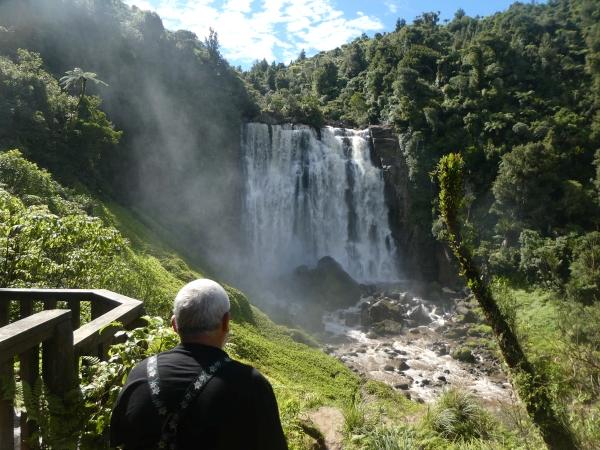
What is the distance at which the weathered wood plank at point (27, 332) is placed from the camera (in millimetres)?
2371

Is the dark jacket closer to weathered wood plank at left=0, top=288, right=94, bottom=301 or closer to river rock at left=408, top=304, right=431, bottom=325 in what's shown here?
weathered wood plank at left=0, top=288, right=94, bottom=301

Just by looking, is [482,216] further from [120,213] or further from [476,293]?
[120,213]

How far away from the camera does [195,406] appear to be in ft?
7.30

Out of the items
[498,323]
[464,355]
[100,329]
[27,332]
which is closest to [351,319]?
[464,355]

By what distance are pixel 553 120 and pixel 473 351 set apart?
83.3 ft

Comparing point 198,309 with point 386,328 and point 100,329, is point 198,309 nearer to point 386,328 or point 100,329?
point 100,329

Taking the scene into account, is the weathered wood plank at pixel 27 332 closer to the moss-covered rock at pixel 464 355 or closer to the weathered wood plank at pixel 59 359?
the weathered wood plank at pixel 59 359

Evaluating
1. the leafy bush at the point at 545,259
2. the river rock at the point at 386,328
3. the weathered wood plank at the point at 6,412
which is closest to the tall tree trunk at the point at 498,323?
the weathered wood plank at the point at 6,412

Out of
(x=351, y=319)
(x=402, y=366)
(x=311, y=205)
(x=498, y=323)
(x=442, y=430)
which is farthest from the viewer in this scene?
(x=311, y=205)

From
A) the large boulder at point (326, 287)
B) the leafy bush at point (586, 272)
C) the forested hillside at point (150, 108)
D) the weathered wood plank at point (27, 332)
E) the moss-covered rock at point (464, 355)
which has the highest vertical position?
the forested hillside at point (150, 108)

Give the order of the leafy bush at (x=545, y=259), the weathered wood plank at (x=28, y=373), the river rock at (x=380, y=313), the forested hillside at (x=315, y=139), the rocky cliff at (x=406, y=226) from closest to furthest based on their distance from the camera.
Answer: the weathered wood plank at (x=28, y=373)
the forested hillside at (x=315, y=139)
the river rock at (x=380, y=313)
the leafy bush at (x=545, y=259)
the rocky cliff at (x=406, y=226)

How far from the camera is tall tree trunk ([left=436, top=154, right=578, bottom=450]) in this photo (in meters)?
11.9

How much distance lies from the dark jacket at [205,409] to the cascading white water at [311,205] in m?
35.1

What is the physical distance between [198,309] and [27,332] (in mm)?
954
